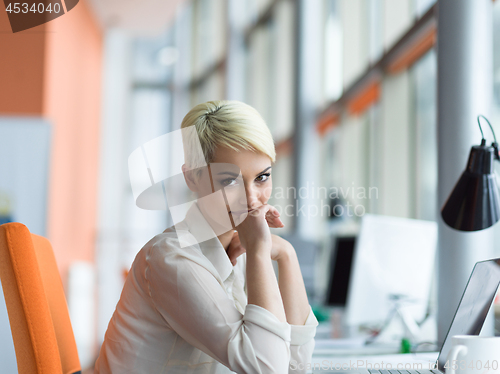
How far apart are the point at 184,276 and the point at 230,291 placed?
21cm

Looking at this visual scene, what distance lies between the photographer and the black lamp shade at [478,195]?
1.20m

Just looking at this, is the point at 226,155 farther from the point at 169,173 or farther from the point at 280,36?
the point at 280,36

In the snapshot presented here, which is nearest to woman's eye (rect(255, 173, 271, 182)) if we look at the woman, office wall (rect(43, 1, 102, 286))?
the woman

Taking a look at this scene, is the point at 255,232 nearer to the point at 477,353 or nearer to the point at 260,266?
the point at 260,266

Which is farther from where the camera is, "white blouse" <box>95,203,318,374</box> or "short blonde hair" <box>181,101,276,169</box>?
"short blonde hair" <box>181,101,276,169</box>

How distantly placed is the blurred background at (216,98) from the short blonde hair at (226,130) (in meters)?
0.65

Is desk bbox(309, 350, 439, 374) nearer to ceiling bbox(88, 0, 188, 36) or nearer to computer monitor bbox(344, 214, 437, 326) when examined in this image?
computer monitor bbox(344, 214, 437, 326)

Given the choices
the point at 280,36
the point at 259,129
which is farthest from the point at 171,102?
the point at 259,129

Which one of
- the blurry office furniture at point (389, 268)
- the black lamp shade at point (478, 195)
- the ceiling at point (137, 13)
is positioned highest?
the ceiling at point (137, 13)


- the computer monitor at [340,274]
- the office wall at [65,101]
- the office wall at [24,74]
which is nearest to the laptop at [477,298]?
the computer monitor at [340,274]

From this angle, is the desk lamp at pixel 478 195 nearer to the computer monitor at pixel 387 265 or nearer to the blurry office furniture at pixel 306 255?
the computer monitor at pixel 387 265

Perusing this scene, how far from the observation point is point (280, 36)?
5883mm

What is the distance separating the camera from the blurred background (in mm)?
3254

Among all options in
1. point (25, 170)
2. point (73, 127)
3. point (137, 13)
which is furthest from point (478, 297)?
point (137, 13)
